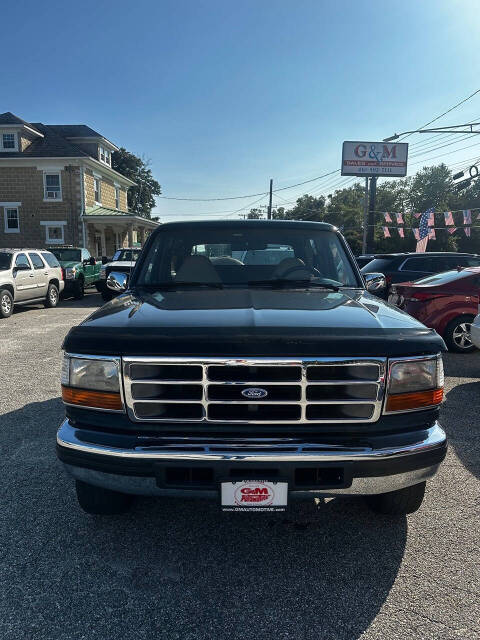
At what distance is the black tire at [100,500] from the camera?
8.38ft

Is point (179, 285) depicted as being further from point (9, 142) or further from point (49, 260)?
point (9, 142)

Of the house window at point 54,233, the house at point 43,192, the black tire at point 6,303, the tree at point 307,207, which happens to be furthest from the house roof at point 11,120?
the tree at point 307,207

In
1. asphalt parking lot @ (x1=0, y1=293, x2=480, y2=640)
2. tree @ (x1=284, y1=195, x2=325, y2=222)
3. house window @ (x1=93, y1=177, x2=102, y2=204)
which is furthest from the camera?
tree @ (x1=284, y1=195, x2=325, y2=222)

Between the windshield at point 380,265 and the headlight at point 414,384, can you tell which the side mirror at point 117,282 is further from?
the windshield at point 380,265

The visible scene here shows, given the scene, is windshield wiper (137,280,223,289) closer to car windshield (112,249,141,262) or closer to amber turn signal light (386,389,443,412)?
Answer: amber turn signal light (386,389,443,412)

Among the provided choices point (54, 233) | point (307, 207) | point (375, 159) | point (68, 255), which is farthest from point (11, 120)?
point (307, 207)

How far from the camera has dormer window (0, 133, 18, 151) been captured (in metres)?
27.0

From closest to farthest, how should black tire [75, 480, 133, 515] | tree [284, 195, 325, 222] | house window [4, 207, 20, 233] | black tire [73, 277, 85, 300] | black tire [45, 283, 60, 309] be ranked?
black tire [75, 480, 133, 515] → black tire [45, 283, 60, 309] → black tire [73, 277, 85, 300] → house window [4, 207, 20, 233] → tree [284, 195, 325, 222]

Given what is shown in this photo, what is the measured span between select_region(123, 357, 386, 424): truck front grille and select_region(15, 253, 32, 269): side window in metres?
11.2

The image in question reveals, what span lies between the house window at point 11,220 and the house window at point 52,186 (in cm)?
214

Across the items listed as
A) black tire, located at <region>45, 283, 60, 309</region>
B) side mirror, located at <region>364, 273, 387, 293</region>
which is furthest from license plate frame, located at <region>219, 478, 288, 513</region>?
black tire, located at <region>45, 283, 60, 309</region>

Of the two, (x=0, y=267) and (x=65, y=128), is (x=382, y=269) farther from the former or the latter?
(x=65, y=128)

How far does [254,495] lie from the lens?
2061mm

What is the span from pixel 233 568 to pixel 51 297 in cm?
1243
